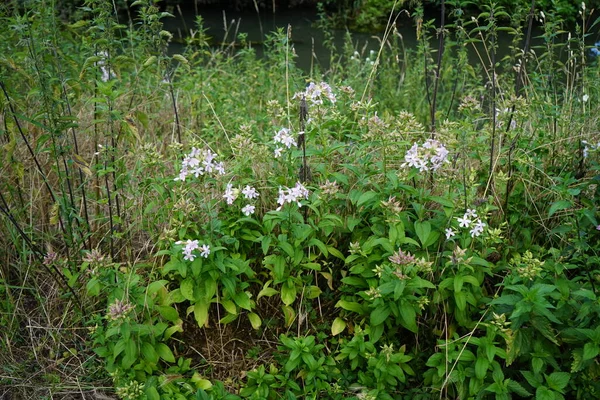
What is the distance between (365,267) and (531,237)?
833 mm

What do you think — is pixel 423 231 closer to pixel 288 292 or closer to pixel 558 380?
pixel 288 292

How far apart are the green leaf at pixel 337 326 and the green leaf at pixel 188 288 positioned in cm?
60

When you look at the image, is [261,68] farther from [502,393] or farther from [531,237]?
[502,393]

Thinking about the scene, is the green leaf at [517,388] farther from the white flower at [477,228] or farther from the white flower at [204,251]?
the white flower at [204,251]

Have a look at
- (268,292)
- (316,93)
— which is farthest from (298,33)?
(268,292)

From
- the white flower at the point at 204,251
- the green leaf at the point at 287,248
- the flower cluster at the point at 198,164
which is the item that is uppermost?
the flower cluster at the point at 198,164

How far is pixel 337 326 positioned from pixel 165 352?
708mm

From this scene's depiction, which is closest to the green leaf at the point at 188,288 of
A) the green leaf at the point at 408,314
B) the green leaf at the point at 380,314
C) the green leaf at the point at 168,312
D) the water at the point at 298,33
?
the green leaf at the point at 168,312

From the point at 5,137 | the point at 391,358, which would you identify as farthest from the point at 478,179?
the point at 5,137

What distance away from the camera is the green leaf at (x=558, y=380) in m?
2.13

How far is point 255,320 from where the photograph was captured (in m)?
2.54

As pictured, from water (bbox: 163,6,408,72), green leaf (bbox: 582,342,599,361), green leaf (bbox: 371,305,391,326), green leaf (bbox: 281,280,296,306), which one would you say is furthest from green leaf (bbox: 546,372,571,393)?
water (bbox: 163,6,408,72)

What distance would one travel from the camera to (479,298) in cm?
239

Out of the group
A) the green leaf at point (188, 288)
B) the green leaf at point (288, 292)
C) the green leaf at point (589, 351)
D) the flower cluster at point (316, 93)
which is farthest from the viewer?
the flower cluster at point (316, 93)
